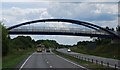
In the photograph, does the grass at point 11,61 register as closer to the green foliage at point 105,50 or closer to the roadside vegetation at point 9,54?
the roadside vegetation at point 9,54

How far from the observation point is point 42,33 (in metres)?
119

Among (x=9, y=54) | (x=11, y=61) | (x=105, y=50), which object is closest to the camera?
(x=11, y=61)

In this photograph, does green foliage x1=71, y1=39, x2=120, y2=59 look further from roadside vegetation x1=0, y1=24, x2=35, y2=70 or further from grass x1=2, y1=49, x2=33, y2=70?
grass x1=2, y1=49, x2=33, y2=70

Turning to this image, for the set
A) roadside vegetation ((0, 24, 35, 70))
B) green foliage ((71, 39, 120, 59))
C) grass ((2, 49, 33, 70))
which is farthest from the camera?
green foliage ((71, 39, 120, 59))

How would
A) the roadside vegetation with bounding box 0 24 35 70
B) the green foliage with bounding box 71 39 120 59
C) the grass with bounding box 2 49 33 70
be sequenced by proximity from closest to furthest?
the grass with bounding box 2 49 33 70 → the roadside vegetation with bounding box 0 24 35 70 → the green foliage with bounding box 71 39 120 59

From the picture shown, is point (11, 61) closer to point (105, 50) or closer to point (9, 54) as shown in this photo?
point (9, 54)

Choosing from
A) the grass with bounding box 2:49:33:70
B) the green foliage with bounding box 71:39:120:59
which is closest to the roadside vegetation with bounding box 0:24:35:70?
the grass with bounding box 2:49:33:70

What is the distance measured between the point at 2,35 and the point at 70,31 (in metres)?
48.0

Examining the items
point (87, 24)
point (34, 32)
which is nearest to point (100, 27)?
point (87, 24)

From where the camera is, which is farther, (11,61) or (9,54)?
(9,54)

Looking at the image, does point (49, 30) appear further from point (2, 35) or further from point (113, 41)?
point (2, 35)

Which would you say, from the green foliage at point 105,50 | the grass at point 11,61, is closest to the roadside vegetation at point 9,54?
the grass at point 11,61

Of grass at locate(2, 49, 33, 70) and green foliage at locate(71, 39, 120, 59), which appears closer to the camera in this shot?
grass at locate(2, 49, 33, 70)

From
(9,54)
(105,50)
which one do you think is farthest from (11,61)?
(105,50)
